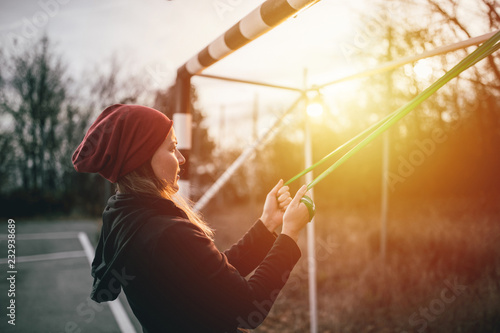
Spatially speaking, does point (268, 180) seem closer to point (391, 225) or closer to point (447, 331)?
point (391, 225)

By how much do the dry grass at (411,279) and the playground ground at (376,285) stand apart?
0.04ft

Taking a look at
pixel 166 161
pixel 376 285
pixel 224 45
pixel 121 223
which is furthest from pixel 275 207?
pixel 376 285

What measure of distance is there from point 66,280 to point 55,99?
54.6 ft

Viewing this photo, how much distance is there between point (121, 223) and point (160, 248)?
0.19 metres

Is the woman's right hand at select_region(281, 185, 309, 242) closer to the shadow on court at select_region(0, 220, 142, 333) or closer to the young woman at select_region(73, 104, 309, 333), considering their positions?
the young woman at select_region(73, 104, 309, 333)

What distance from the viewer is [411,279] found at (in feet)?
18.5

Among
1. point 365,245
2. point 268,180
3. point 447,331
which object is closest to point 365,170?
point 268,180

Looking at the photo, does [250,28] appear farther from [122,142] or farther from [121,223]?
[121,223]

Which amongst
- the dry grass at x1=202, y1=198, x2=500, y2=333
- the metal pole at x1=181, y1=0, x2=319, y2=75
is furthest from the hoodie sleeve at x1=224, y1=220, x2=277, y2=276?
the dry grass at x1=202, y1=198, x2=500, y2=333

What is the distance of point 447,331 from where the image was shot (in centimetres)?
415

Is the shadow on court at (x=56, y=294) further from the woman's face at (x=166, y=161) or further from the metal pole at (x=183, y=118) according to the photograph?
the woman's face at (x=166, y=161)

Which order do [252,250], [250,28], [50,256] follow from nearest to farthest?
1. [252,250]
2. [250,28]
3. [50,256]

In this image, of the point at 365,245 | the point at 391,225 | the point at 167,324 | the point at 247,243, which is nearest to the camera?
the point at 167,324

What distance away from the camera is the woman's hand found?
5.37 ft
